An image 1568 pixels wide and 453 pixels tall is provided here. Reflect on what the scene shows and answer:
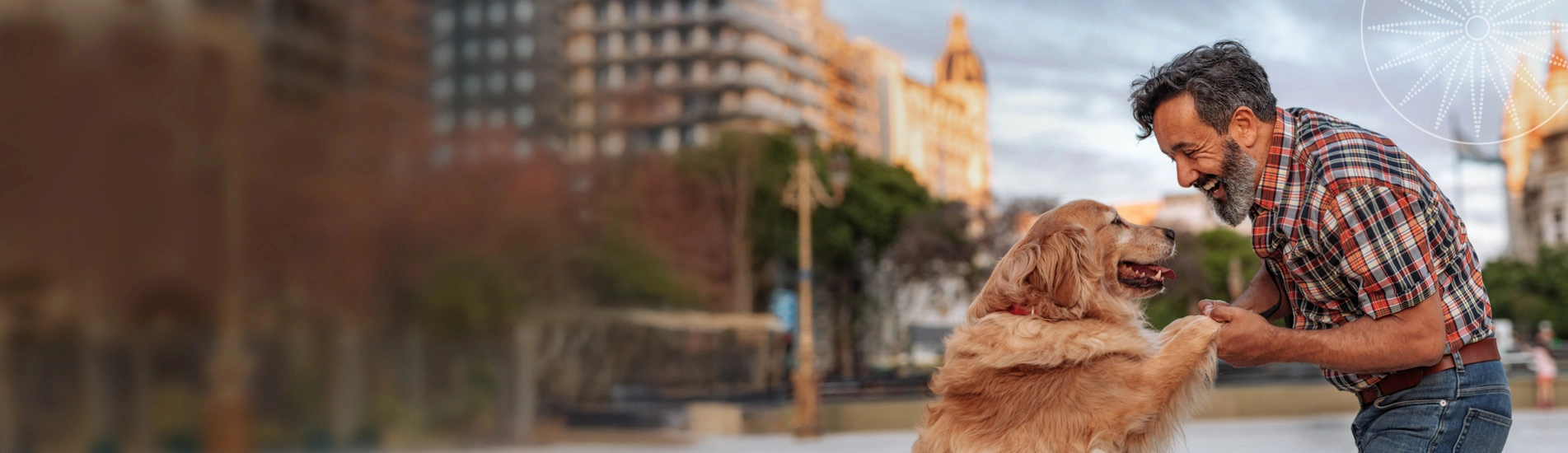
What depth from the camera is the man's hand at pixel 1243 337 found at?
2666 mm

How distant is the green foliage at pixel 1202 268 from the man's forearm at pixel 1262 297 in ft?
62.7

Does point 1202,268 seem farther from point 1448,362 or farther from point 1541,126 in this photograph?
point 1448,362

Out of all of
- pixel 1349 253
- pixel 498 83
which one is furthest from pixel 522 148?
pixel 1349 253

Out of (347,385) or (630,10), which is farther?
(630,10)

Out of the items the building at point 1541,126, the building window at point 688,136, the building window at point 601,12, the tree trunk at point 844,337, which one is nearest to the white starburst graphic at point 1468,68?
the building at point 1541,126

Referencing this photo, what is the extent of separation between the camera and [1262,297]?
3.11 metres

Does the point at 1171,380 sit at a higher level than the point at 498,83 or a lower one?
lower

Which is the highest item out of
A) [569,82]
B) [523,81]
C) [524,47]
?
[524,47]

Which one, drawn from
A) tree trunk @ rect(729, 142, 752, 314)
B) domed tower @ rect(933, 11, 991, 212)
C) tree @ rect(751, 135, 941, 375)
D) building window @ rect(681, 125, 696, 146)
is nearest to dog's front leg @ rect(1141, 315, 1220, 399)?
building window @ rect(681, 125, 696, 146)

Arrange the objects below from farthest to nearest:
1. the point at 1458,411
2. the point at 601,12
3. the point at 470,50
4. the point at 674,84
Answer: the point at 674,84
the point at 601,12
the point at 470,50
the point at 1458,411

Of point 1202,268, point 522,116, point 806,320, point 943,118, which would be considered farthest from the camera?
point 943,118

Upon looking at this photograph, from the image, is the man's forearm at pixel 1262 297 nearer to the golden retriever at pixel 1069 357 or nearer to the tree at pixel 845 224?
the golden retriever at pixel 1069 357

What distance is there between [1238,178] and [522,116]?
1760 cm

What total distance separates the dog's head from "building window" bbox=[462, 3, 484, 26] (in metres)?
17.1
